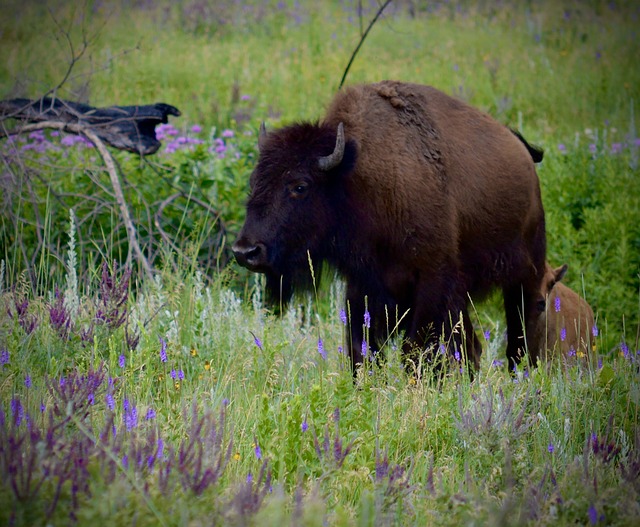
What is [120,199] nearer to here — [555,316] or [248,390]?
[248,390]

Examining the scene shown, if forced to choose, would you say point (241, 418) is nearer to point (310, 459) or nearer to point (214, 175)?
point (310, 459)

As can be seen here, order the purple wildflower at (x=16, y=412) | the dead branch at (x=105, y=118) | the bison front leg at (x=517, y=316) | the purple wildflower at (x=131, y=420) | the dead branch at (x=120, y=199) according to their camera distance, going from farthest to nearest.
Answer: the dead branch at (x=105, y=118) → the bison front leg at (x=517, y=316) → the dead branch at (x=120, y=199) → the purple wildflower at (x=131, y=420) → the purple wildflower at (x=16, y=412)

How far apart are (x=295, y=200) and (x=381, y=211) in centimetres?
57

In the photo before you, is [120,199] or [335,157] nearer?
[335,157]

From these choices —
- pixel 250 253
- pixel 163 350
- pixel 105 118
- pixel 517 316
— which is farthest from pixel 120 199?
pixel 517 316

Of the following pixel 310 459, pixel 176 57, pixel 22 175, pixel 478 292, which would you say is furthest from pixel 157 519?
pixel 176 57

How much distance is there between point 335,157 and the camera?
5.46 m

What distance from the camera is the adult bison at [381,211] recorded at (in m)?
5.51

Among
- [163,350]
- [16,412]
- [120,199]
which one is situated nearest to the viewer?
[16,412]

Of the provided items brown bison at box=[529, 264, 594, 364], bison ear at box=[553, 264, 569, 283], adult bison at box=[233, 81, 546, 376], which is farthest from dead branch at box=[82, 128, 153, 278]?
bison ear at box=[553, 264, 569, 283]

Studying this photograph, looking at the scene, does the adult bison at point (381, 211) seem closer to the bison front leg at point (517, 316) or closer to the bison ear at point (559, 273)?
the bison front leg at point (517, 316)

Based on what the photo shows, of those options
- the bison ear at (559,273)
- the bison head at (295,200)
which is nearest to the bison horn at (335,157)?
the bison head at (295,200)

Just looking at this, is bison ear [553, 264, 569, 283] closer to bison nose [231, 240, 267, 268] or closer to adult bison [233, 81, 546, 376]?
adult bison [233, 81, 546, 376]

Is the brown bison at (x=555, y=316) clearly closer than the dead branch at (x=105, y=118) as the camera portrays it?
Yes
